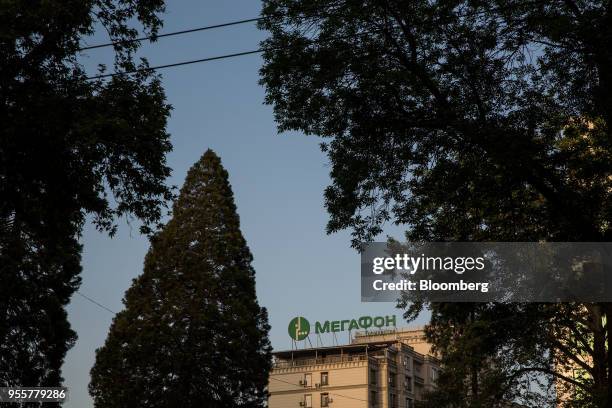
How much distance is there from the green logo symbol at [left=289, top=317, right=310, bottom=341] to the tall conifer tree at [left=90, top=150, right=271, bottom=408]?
44.4 meters

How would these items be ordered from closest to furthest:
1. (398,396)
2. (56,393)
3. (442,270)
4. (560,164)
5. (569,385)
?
1. (560,164)
2. (442,270)
3. (569,385)
4. (56,393)
5. (398,396)

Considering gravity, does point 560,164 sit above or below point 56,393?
above

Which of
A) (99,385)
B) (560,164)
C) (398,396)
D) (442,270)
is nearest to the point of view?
(560,164)

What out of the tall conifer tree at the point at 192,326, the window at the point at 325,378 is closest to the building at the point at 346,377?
the window at the point at 325,378

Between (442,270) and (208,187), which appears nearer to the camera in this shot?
(442,270)

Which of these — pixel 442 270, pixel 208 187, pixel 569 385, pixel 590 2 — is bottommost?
pixel 569 385

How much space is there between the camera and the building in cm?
8669

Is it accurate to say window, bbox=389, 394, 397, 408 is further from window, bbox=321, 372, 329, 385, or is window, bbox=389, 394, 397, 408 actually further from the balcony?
window, bbox=321, 372, 329, 385

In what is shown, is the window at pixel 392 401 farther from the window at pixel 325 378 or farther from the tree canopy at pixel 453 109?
the tree canopy at pixel 453 109

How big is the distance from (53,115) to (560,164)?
9547mm

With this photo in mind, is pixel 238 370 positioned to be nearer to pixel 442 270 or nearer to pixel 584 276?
pixel 442 270

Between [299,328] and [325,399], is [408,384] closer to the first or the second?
[325,399]

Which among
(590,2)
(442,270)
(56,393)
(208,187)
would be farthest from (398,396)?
(590,2)

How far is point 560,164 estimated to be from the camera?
57.0ft
